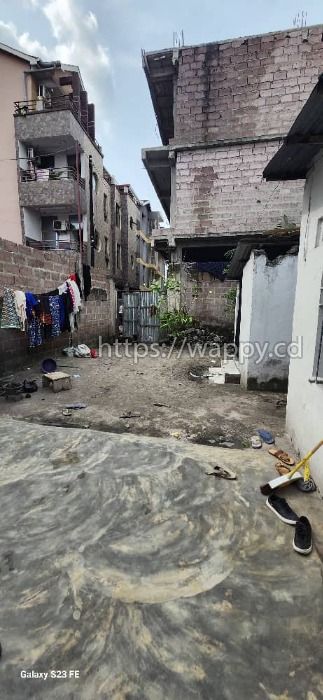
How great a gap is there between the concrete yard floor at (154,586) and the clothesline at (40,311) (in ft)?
12.3

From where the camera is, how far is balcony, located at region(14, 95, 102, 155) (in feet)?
41.9

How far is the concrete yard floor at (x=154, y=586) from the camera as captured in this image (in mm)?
1376

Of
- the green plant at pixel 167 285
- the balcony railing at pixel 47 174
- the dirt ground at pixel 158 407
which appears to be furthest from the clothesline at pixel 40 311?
the balcony railing at pixel 47 174

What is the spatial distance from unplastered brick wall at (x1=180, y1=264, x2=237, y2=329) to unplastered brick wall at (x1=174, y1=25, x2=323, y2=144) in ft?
14.8

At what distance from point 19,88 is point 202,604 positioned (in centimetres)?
1941

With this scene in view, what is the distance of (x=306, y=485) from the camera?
2.81 metres

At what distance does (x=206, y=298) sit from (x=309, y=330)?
815 centimetres

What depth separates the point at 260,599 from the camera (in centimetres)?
175

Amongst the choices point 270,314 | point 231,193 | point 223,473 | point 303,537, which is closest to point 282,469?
point 223,473

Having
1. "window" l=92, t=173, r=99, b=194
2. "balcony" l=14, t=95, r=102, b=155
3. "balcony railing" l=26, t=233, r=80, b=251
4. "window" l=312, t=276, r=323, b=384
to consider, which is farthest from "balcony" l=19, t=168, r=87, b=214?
"window" l=312, t=276, r=323, b=384

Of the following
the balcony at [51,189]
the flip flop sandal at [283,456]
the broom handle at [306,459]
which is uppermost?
the balcony at [51,189]

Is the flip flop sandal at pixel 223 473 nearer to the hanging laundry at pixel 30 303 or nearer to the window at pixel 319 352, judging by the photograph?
the window at pixel 319 352

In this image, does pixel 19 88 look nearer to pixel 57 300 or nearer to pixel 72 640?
pixel 57 300

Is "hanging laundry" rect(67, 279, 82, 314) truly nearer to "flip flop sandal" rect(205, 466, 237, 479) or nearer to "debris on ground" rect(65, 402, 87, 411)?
"debris on ground" rect(65, 402, 87, 411)
